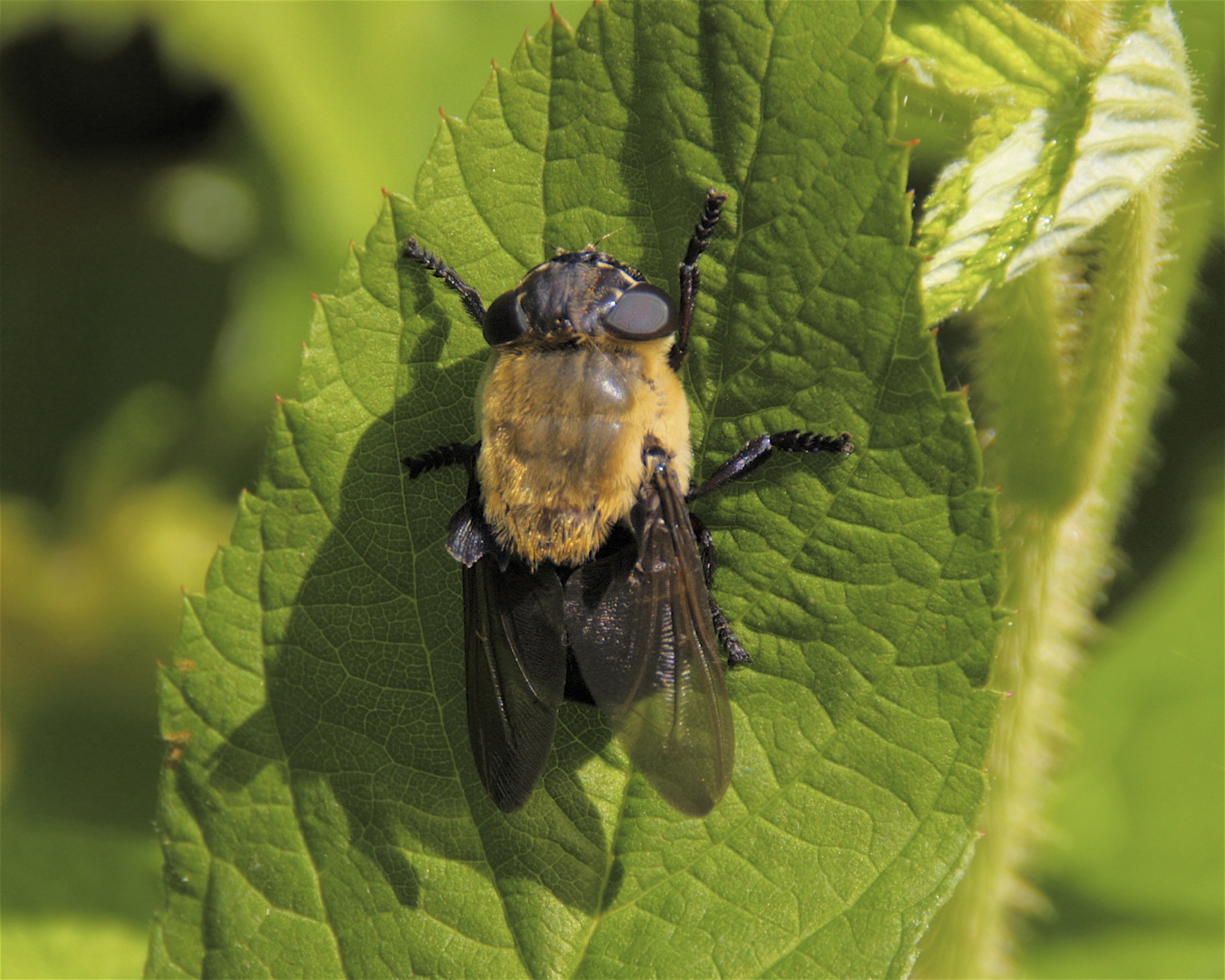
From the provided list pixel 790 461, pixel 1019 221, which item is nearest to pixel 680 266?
pixel 790 461

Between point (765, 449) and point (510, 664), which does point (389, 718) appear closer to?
point (510, 664)

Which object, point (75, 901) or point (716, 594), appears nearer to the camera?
point (716, 594)

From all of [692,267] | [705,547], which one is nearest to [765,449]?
[705,547]

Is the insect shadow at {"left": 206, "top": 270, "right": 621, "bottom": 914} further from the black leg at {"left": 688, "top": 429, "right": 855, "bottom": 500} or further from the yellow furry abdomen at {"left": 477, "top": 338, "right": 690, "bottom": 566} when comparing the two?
the black leg at {"left": 688, "top": 429, "right": 855, "bottom": 500}

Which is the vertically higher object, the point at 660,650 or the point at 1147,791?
the point at 660,650

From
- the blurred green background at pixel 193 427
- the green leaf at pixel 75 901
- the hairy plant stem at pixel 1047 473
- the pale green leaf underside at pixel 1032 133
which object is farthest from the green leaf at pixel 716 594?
the blurred green background at pixel 193 427

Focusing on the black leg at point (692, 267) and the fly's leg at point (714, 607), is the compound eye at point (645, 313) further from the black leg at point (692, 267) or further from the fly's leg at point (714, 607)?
the fly's leg at point (714, 607)

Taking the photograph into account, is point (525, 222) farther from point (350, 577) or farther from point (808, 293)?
point (350, 577)
